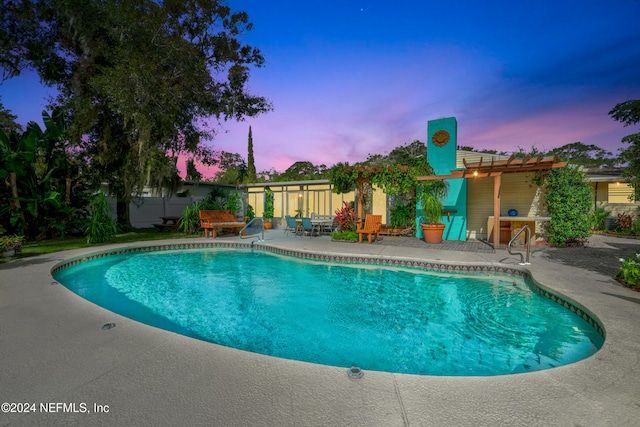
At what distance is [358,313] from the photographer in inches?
182

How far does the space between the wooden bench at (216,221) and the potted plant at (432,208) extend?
7.34 meters

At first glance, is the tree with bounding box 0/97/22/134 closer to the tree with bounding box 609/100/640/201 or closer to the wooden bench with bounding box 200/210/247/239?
the wooden bench with bounding box 200/210/247/239

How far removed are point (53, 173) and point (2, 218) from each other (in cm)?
A: 229

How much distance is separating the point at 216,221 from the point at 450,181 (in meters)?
9.66

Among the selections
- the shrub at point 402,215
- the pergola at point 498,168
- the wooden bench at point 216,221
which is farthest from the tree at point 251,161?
the pergola at point 498,168

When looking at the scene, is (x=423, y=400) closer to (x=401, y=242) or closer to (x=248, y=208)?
(x=401, y=242)

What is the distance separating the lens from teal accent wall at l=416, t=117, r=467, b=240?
10805 millimetres

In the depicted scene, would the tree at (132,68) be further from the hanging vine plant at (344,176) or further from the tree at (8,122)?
the hanging vine plant at (344,176)

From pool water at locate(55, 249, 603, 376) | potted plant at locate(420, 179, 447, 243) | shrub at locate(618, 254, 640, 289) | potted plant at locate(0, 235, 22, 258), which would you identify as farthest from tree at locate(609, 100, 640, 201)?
potted plant at locate(0, 235, 22, 258)

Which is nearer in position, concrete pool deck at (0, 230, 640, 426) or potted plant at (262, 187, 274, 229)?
concrete pool deck at (0, 230, 640, 426)

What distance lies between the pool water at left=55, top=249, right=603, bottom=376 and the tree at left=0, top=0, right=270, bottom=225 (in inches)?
209

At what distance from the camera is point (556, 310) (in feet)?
Answer: 14.3

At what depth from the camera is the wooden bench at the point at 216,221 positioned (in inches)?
456

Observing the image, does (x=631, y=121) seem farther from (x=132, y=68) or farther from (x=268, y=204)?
(x=268, y=204)
